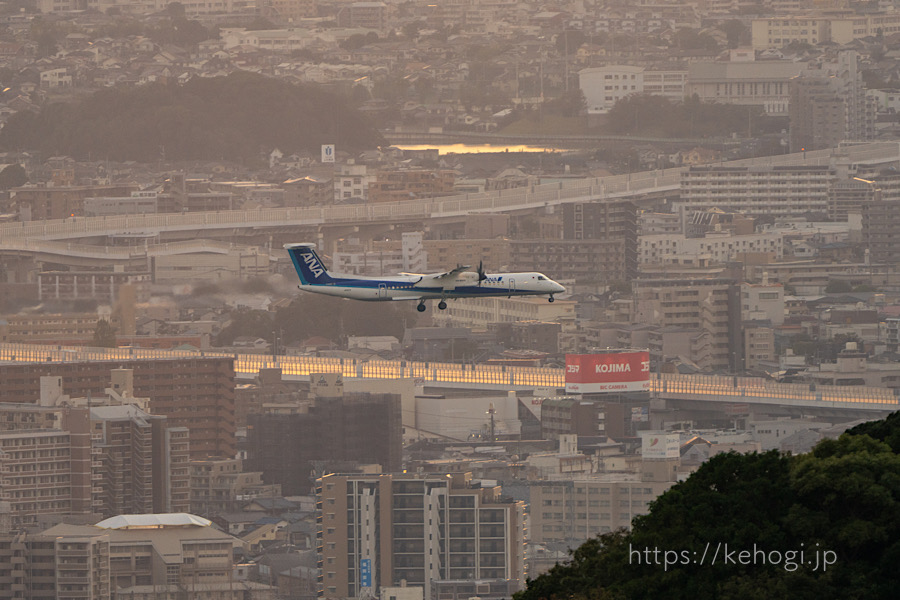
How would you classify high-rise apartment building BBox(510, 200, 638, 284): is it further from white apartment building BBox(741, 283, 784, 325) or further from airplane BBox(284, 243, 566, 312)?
airplane BBox(284, 243, 566, 312)

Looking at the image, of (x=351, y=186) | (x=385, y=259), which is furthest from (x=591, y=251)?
(x=351, y=186)

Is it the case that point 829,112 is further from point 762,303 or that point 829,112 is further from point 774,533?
point 774,533

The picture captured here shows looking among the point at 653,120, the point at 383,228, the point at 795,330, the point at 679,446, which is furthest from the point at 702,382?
the point at 653,120

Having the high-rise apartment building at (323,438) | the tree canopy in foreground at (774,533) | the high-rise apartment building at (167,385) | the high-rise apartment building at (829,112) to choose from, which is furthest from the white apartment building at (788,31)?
the tree canopy in foreground at (774,533)

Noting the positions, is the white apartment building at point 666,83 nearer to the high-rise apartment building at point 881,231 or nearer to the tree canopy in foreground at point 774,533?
the high-rise apartment building at point 881,231

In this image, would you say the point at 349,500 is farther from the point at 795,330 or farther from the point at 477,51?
the point at 477,51

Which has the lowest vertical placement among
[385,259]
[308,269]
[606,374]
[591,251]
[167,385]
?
[167,385]

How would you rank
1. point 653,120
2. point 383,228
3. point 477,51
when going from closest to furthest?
point 383,228, point 653,120, point 477,51
